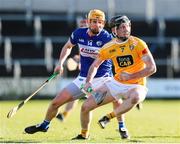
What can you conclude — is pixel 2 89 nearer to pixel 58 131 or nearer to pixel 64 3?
pixel 64 3

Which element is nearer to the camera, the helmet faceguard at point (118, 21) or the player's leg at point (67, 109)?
the helmet faceguard at point (118, 21)

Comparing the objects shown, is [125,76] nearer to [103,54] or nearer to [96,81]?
[103,54]

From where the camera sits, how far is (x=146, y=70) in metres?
11.3

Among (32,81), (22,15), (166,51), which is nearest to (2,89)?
(32,81)

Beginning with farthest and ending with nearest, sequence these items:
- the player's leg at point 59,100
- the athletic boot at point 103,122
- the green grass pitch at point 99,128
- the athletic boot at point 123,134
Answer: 1. the athletic boot at point 123,134
2. the player's leg at point 59,100
3. the green grass pitch at point 99,128
4. the athletic boot at point 103,122

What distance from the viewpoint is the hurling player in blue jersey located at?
12.1 meters

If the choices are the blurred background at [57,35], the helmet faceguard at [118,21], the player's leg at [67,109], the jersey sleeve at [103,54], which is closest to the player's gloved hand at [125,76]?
the jersey sleeve at [103,54]

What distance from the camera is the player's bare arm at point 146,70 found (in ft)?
37.0

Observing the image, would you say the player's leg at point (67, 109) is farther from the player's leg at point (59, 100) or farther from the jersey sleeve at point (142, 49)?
the jersey sleeve at point (142, 49)

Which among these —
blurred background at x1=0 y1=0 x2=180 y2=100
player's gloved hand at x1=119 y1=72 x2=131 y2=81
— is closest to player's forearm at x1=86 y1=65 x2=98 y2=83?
player's gloved hand at x1=119 y1=72 x2=131 y2=81

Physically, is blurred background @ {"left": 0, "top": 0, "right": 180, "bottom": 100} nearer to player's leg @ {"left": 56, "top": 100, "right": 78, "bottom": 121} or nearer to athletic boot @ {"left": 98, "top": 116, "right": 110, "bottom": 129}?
player's leg @ {"left": 56, "top": 100, "right": 78, "bottom": 121}

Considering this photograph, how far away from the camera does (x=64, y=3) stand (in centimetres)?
3106

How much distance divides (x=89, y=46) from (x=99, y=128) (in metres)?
2.48

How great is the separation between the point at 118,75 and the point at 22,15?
1891 cm
